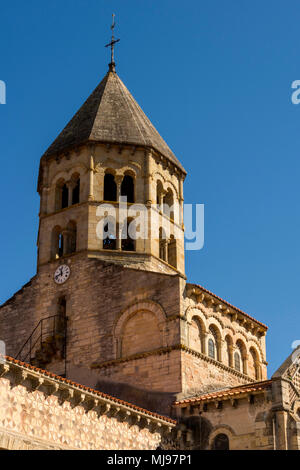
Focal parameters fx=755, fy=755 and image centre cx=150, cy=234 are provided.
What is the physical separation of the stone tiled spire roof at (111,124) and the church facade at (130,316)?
84mm

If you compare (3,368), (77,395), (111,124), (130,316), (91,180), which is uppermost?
(111,124)

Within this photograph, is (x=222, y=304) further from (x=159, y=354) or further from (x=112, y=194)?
(x=112, y=194)

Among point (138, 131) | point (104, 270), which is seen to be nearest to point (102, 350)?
point (104, 270)

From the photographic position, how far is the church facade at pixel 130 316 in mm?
26094

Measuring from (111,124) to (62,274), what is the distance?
307 inches

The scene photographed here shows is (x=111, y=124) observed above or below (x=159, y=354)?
above

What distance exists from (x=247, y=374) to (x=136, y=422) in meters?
9.74

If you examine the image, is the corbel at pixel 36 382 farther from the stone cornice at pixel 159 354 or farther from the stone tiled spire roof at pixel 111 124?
the stone tiled spire roof at pixel 111 124

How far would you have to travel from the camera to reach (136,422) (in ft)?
84.7

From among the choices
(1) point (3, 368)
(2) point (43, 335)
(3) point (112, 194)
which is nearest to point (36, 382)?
(1) point (3, 368)

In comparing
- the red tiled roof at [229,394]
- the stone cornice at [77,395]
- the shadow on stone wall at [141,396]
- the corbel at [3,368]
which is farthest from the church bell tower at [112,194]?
the corbel at [3,368]

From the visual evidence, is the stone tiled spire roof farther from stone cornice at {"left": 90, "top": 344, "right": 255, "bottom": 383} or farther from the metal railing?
stone cornice at {"left": 90, "top": 344, "right": 255, "bottom": 383}

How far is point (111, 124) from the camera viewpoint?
3597 cm
